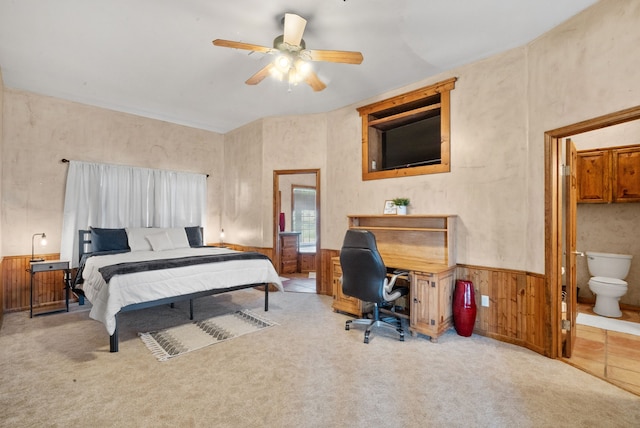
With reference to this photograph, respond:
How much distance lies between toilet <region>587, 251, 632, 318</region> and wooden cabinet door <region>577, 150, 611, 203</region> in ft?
2.52

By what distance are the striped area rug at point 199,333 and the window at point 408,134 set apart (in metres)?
2.54

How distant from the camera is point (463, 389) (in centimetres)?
219

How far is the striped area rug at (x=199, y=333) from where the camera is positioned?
2.85 m

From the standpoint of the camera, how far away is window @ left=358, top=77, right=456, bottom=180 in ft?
11.7

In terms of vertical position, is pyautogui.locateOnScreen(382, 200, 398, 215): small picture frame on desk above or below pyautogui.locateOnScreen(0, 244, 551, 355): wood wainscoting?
above

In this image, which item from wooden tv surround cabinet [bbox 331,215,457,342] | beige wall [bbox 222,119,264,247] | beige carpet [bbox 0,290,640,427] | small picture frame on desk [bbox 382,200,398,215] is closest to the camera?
beige carpet [bbox 0,290,640,427]

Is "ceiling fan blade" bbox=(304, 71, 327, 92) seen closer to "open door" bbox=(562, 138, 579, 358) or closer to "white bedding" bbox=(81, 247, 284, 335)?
"white bedding" bbox=(81, 247, 284, 335)

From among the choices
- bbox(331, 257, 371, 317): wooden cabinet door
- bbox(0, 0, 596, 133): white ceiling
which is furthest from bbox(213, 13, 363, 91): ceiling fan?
bbox(331, 257, 371, 317): wooden cabinet door

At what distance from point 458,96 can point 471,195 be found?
3.82 feet

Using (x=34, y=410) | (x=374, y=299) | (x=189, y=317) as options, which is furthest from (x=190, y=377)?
(x=374, y=299)

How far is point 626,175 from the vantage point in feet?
12.6

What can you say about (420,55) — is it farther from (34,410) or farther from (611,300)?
(34,410)

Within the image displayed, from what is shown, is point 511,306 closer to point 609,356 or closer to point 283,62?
point 609,356

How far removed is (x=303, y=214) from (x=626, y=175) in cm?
614
